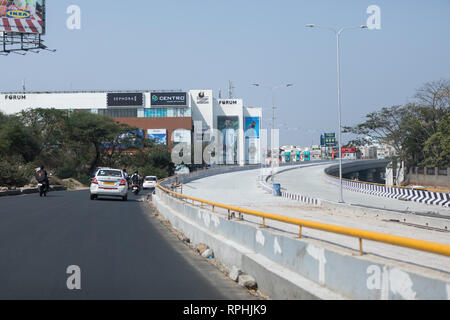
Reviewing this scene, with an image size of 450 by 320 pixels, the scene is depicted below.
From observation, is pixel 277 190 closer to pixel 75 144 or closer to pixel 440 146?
pixel 440 146

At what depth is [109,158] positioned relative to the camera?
90875mm

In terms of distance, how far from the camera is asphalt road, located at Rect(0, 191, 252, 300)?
745 cm

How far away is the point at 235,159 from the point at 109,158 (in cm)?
7156

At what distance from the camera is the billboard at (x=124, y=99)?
416 feet

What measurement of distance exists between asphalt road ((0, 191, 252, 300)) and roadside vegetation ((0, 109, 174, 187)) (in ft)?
162

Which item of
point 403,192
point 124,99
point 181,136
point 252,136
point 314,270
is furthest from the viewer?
point 252,136

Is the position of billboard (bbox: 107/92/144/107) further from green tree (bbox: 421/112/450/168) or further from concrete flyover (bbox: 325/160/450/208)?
green tree (bbox: 421/112/450/168)

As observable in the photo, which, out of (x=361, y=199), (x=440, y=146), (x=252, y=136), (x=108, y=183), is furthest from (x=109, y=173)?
(x=252, y=136)

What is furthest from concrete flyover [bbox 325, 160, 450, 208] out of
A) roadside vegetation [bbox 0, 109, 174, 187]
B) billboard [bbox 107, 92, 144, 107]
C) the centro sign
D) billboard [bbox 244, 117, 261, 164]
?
billboard [bbox 244, 117, 261, 164]

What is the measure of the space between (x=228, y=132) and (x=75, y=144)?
72773 millimetres

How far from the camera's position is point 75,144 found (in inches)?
3295

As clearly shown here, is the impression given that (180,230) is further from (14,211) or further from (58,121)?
(58,121)

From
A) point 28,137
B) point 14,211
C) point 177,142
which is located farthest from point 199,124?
point 14,211

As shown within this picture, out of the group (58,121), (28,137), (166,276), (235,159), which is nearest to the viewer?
(166,276)
